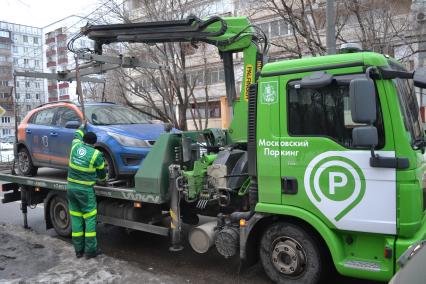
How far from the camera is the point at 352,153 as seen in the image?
4.12 m

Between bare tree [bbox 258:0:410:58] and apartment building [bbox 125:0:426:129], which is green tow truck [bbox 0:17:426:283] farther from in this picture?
bare tree [bbox 258:0:410:58]

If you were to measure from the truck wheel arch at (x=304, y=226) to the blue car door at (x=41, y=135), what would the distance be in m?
4.64

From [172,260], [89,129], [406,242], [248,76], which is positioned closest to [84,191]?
[89,129]

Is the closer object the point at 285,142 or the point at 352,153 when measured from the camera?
the point at 352,153

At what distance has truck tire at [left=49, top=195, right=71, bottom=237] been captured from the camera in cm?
738

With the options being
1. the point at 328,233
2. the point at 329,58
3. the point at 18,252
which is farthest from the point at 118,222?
the point at 329,58

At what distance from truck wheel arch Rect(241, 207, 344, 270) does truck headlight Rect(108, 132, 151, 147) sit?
2668 millimetres

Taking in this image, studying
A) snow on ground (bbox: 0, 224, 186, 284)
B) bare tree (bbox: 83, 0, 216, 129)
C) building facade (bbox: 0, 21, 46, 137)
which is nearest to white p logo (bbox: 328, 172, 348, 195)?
snow on ground (bbox: 0, 224, 186, 284)

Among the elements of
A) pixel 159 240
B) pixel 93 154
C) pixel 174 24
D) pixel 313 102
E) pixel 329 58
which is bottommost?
pixel 159 240

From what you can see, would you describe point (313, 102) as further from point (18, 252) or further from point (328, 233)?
point (18, 252)

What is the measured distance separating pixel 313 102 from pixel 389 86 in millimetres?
719

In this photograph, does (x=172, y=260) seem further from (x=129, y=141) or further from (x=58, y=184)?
(x=58, y=184)

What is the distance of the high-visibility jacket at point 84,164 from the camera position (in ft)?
20.3

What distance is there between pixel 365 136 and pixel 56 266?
14.2 ft
